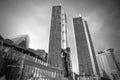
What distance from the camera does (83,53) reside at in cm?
9631

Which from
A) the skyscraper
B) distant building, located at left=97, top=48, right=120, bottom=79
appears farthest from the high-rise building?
the skyscraper

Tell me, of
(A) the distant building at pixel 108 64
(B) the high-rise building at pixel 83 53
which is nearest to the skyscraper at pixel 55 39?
(B) the high-rise building at pixel 83 53

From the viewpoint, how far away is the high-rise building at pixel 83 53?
3276 inches

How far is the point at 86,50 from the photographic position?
3853 inches

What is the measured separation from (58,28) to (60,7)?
3555cm

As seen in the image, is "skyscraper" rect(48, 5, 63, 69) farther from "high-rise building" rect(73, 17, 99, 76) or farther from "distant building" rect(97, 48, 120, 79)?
"distant building" rect(97, 48, 120, 79)

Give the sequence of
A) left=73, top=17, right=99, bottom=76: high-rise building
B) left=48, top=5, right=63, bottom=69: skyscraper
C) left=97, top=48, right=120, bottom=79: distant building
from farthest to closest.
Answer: left=97, top=48, right=120, bottom=79: distant building → left=73, top=17, right=99, bottom=76: high-rise building → left=48, top=5, right=63, bottom=69: skyscraper

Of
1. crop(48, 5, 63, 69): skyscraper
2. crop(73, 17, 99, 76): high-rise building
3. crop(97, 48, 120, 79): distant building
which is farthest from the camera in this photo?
crop(97, 48, 120, 79): distant building

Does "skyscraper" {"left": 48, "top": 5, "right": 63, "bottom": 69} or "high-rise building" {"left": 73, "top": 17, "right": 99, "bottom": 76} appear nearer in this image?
"skyscraper" {"left": 48, "top": 5, "right": 63, "bottom": 69}

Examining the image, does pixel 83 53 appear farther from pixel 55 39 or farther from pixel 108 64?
pixel 108 64

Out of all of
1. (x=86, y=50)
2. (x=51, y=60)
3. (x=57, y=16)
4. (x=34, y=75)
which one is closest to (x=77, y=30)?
(x=86, y=50)

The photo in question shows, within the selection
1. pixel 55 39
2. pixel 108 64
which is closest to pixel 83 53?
pixel 55 39

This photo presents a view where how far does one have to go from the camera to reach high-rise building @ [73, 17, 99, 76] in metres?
83.2

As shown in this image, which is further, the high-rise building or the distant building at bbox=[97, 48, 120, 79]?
the distant building at bbox=[97, 48, 120, 79]
